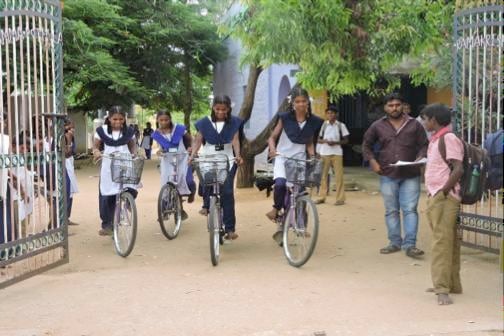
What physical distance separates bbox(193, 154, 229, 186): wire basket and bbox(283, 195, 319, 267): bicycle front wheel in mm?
832

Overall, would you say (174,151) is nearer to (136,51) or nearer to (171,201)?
(171,201)

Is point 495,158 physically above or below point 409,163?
above

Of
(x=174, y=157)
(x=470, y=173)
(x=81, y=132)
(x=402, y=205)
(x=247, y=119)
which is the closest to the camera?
(x=470, y=173)

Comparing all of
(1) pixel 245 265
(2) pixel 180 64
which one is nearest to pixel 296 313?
(1) pixel 245 265

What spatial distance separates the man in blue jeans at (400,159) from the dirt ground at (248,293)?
40cm

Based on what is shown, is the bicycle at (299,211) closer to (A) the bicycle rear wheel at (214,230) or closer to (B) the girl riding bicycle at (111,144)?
(A) the bicycle rear wheel at (214,230)

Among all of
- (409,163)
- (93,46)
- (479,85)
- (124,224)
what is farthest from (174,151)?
(93,46)

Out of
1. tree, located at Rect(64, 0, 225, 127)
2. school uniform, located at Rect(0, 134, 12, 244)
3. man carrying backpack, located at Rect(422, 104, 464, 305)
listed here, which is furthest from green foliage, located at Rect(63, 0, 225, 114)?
man carrying backpack, located at Rect(422, 104, 464, 305)

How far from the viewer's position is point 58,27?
606 cm

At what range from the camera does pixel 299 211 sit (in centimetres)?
634

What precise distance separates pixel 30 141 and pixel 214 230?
1986 mm

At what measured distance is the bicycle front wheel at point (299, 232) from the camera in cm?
614

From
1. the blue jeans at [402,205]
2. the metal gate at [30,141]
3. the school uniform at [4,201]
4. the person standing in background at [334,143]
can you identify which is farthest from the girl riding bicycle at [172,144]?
the person standing in background at [334,143]

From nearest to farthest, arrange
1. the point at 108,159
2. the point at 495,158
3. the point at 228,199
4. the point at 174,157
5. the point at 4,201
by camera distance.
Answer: the point at 495,158
the point at 4,201
the point at 228,199
the point at 108,159
the point at 174,157
